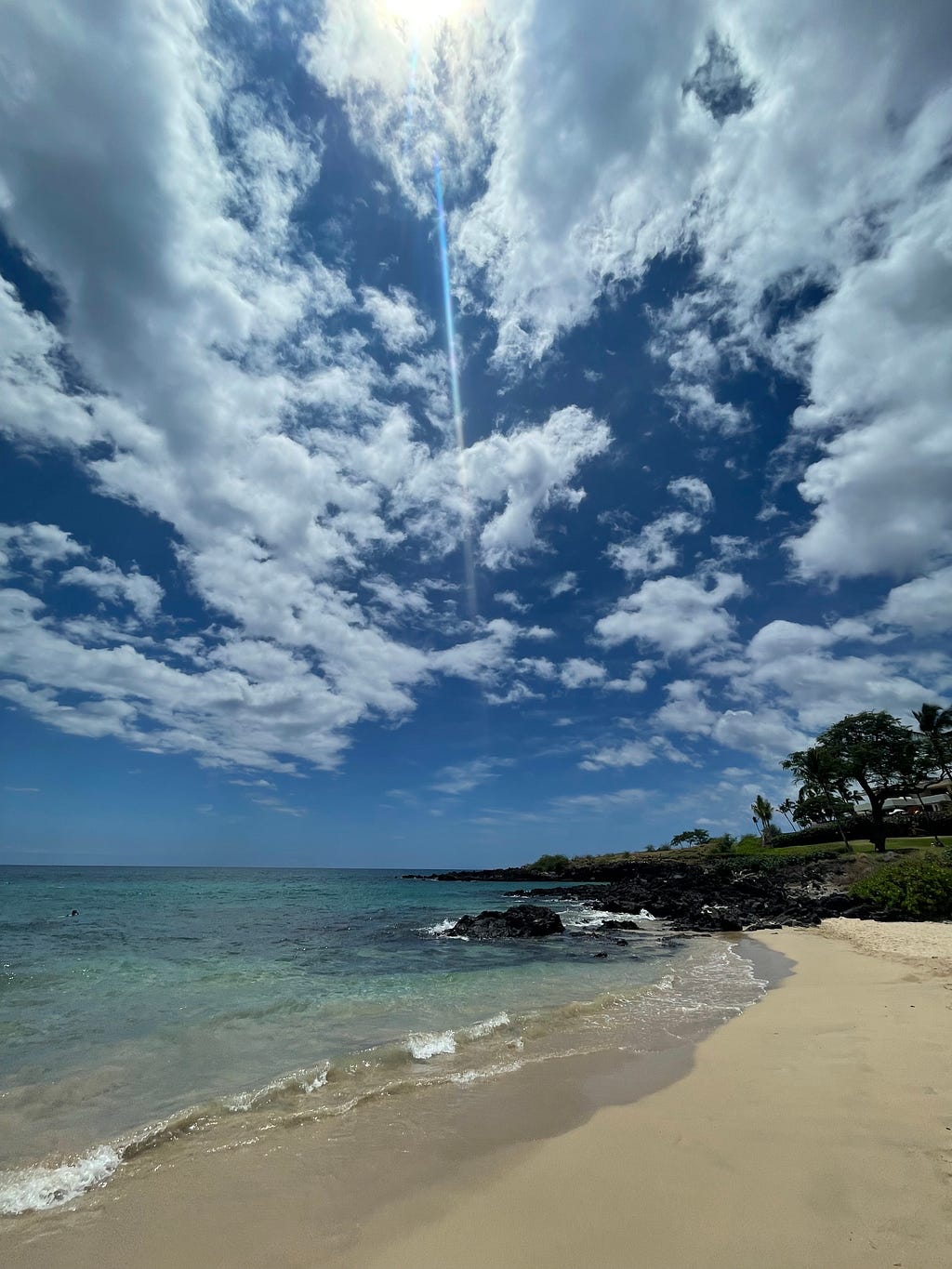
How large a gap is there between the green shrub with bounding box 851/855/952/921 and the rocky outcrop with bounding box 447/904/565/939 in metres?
14.2

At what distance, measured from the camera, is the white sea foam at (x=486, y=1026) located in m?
10.0

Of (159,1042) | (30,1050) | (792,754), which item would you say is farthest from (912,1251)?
(792,754)

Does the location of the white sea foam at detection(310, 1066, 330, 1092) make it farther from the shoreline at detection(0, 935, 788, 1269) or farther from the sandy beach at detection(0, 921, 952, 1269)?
the sandy beach at detection(0, 921, 952, 1269)

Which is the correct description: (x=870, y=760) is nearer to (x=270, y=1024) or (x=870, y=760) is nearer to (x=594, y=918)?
(x=594, y=918)

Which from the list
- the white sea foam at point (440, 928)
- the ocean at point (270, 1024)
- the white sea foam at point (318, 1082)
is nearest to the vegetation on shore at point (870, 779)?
the white sea foam at point (440, 928)

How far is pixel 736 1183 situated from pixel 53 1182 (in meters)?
6.24

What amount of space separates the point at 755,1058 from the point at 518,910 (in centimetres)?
2120

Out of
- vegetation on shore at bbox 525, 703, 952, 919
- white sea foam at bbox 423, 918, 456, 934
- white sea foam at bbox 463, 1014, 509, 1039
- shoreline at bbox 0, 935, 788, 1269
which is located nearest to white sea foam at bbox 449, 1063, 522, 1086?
shoreline at bbox 0, 935, 788, 1269

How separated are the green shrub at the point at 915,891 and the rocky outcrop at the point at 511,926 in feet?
46.5

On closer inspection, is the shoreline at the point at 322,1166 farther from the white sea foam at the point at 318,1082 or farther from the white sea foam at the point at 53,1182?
the white sea foam at the point at 318,1082

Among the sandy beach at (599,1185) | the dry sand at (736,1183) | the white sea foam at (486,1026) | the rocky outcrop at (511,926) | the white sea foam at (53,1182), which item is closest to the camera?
the dry sand at (736,1183)

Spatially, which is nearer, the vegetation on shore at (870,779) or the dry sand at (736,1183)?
the dry sand at (736,1183)

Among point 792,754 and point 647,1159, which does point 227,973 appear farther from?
point 792,754

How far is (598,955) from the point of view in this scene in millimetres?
19156
